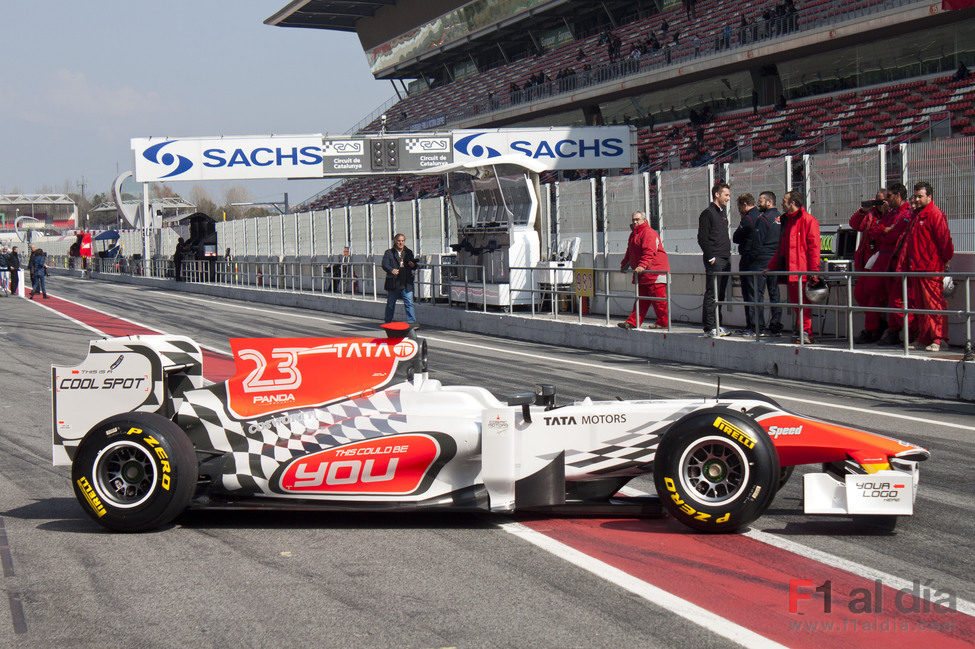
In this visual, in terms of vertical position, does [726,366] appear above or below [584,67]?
below

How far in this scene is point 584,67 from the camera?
50.2 meters

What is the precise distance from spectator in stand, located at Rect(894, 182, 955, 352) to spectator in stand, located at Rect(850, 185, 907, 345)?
2.23 ft

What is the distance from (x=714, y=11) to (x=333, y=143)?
1619 centimetres

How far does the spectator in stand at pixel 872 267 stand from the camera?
1230cm

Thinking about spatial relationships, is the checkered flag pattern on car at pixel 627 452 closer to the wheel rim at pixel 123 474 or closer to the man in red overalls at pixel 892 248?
the wheel rim at pixel 123 474

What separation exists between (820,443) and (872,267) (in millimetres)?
7503

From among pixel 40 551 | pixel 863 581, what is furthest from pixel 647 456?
pixel 40 551

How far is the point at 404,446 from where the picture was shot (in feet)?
19.1

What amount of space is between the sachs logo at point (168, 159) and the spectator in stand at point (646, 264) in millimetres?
28575

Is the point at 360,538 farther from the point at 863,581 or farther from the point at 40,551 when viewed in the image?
the point at 863,581

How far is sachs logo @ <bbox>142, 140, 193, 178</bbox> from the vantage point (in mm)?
40031

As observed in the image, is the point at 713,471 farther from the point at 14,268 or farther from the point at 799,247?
the point at 14,268

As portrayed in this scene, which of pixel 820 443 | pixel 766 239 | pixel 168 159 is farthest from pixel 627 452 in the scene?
pixel 168 159

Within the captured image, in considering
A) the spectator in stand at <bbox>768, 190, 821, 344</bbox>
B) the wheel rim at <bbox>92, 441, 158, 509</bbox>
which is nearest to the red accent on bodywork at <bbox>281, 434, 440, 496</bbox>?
the wheel rim at <bbox>92, 441, 158, 509</bbox>
